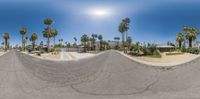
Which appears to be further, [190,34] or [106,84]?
[190,34]

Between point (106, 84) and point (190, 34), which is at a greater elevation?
point (190, 34)

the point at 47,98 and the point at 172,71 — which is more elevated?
the point at 172,71

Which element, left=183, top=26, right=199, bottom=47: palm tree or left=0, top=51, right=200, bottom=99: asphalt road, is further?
left=183, top=26, right=199, bottom=47: palm tree

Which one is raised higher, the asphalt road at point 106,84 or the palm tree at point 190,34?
the palm tree at point 190,34

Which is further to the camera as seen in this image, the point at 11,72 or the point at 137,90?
the point at 11,72

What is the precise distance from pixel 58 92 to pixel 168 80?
272 centimetres

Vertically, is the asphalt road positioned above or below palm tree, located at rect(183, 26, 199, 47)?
below

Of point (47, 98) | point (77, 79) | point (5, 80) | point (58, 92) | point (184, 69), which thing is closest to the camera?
point (47, 98)

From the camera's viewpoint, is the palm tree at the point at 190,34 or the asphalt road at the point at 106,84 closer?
the asphalt road at the point at 106,84

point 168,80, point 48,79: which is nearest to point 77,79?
point 48,79

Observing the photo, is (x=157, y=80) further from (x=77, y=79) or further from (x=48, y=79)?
(x=48, y=79)

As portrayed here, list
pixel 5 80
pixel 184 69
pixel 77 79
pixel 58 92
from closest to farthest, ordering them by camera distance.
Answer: pixel 58 92
pixel 5 80
pixel 77 79
pixel 184 69

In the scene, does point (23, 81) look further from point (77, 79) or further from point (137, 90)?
point (137, 90)

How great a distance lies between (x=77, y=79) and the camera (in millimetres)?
5336
